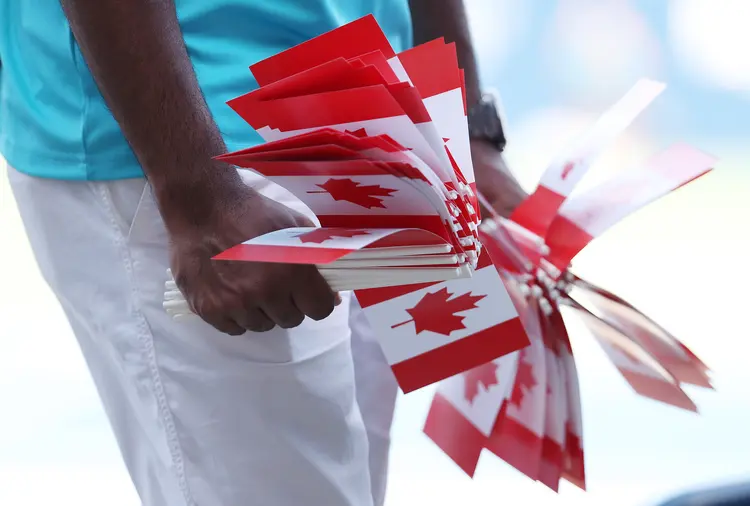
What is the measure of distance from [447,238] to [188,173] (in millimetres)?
185

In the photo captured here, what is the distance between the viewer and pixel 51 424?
71.9 inches

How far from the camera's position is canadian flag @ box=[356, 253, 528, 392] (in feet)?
2.20

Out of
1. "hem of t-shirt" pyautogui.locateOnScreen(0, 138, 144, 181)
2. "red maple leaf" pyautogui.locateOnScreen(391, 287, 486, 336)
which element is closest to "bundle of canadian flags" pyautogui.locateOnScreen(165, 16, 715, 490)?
"red maple leaf" pyautogui.locateOnScreen(391, 287, 486, 336)

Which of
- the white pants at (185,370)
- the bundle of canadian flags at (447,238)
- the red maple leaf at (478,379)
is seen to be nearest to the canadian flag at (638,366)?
the bundle of canadian flags at (447,238)

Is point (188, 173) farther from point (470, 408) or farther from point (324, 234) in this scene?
point (470, 408)

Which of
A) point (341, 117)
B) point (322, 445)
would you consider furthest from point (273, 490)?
point (341, 117)

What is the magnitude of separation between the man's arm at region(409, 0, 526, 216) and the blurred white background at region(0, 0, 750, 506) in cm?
54

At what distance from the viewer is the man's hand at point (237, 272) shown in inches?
23.7

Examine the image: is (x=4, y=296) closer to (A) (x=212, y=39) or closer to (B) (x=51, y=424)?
(B) (x=51, y=424)

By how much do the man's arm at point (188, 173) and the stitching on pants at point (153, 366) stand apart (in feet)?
0.35

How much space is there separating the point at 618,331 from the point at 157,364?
1.22 ft

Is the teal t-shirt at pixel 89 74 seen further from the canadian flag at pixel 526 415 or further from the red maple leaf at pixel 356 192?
the canadian flag at pixel 526 415

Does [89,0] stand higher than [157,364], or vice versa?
Result: [89,0]

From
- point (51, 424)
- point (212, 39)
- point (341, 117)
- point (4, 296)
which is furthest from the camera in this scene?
point (4, 296)
